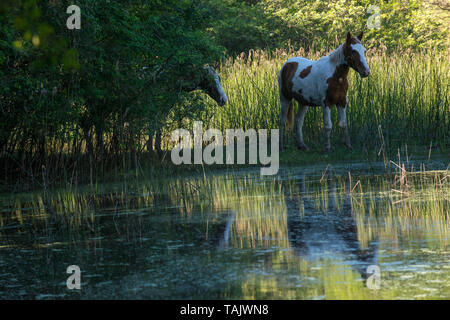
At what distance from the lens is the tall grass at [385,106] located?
1295 centimetres

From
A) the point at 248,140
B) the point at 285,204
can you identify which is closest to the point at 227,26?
the point at 248,140

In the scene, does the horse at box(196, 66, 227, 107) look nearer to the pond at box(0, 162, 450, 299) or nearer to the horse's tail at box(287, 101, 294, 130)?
the horse's tail at box(287, 101, 294, 130)

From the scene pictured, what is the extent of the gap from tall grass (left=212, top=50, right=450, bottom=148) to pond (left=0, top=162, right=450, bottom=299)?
4398 millimetres

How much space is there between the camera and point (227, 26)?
28172mm

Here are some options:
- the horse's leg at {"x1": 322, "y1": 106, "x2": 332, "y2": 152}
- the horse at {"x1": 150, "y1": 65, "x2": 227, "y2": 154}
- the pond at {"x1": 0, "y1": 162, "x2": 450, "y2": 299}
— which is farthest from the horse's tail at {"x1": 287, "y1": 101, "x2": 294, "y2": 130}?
the pond at {"x1": 0, "y1": 162, "x2": 450, "y2": 299}

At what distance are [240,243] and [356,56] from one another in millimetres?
7372

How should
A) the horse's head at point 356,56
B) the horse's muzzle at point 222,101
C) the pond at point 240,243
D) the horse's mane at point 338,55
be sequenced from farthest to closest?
the horse's muzzle at point 222,101
the horse's mane at point 338,55
the horse's head at point 356,56
the pond at point 240,243

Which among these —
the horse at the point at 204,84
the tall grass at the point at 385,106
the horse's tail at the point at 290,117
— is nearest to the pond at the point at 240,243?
the horse at the point at 204,84

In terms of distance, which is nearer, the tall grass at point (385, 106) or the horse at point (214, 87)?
the tall grass at point (385, 106)

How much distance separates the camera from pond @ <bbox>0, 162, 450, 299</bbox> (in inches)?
157

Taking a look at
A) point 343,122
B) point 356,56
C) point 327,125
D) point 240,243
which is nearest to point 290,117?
point 327,125

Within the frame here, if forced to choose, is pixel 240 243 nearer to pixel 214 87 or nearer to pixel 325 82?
pixel 325 82

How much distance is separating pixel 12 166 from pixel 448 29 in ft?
68.1

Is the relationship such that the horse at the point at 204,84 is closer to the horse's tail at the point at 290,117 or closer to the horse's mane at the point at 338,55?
the horse's tail at the point at 290,117
